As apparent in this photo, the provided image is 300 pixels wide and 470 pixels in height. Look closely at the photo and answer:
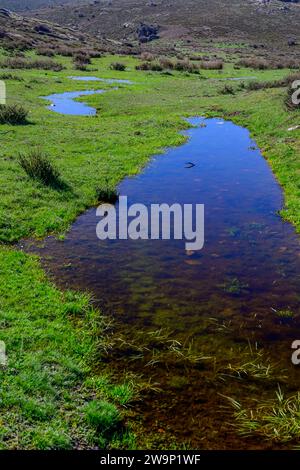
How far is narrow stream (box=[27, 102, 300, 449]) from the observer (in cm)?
845

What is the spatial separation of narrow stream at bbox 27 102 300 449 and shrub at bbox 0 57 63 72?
154ft

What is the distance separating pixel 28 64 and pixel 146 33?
84.4 m

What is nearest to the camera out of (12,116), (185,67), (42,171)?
(42,171)

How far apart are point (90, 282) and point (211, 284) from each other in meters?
3.49

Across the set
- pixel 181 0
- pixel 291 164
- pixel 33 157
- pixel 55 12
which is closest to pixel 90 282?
pixel 33 157

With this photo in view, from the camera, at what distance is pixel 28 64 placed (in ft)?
198

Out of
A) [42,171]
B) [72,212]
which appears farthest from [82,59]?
[72,212]

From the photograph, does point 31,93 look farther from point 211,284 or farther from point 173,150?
point 211,284

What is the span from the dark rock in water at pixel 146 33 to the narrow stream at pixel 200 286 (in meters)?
122

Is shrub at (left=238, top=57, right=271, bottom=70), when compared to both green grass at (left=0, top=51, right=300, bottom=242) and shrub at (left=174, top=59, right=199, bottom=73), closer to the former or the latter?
shrub at (left=174, top=59, right=199, bottom=73)

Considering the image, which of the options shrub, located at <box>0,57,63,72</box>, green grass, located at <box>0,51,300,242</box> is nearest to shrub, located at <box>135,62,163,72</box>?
green grass, located at <box>0,51,300,242</box>

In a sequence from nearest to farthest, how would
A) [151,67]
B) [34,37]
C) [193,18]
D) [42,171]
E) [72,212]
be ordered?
[72,212], [42,171], [151,67], [34,37], [193,18]

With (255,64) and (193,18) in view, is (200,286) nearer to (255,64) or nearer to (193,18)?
(255,64)
